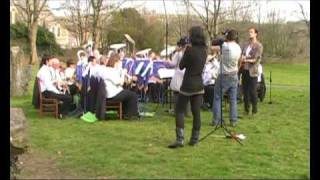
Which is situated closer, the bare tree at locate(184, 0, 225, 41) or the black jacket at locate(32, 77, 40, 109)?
the black jacket at locate(32, 77, 40, 109)

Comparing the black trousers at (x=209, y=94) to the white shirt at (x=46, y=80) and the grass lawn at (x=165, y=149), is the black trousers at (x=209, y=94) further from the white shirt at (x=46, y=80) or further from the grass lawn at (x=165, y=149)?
the white shirt at (x=46, y=80)

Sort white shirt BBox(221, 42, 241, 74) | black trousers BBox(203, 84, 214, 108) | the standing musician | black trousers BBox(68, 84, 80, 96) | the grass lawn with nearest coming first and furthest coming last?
the grass lawn, white shirt BBox(221, 42, 241, 74), the standing musician, black trousers BBox(68, 84, 80, 96), black trousers BBox(203, 84, 214, 108)

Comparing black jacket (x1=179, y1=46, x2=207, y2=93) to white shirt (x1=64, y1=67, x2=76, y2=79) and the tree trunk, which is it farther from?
the tree trunk

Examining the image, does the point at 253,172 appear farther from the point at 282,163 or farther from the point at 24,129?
the point at 24,129

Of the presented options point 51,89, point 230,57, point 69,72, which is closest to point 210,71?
point 230,57

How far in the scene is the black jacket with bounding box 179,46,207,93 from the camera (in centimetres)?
789

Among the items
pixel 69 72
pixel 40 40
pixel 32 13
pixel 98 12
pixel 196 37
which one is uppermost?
pixel 32 13

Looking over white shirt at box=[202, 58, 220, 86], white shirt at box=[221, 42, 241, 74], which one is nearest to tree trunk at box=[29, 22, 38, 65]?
white shirt at box=[202, 58, 220, 86]

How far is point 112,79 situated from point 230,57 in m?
2.51

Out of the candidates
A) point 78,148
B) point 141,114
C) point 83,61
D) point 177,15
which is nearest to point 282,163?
point 78,148

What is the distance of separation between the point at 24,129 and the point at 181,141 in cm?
226

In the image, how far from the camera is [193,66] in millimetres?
7934

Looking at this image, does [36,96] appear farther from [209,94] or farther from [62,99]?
[209,94]

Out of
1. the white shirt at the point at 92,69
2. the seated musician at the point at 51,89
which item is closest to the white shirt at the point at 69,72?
the seated musician at the point at 51,89
